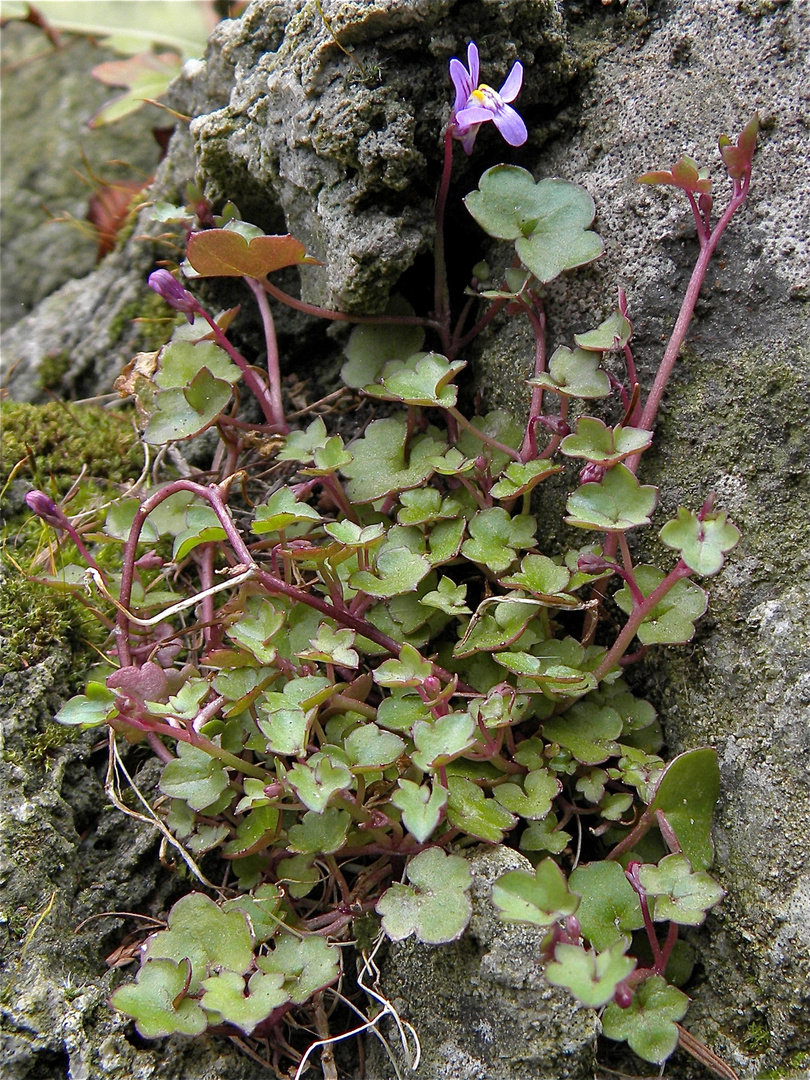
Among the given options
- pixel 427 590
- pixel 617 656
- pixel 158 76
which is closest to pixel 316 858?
pixel 427 590

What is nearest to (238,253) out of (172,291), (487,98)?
(172,291)

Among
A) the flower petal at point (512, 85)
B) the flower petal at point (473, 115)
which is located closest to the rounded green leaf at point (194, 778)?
the flower petal at point (473, 115)

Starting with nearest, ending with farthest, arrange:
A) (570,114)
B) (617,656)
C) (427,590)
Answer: (617,656), (427,590), (570,114)

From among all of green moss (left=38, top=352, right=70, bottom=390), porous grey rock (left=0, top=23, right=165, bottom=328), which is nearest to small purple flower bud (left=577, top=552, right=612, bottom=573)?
green moss (left=38, top=352, right=70, bottom=390)

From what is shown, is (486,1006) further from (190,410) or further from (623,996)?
(190,410)

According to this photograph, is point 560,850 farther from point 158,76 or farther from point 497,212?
point 158,76
